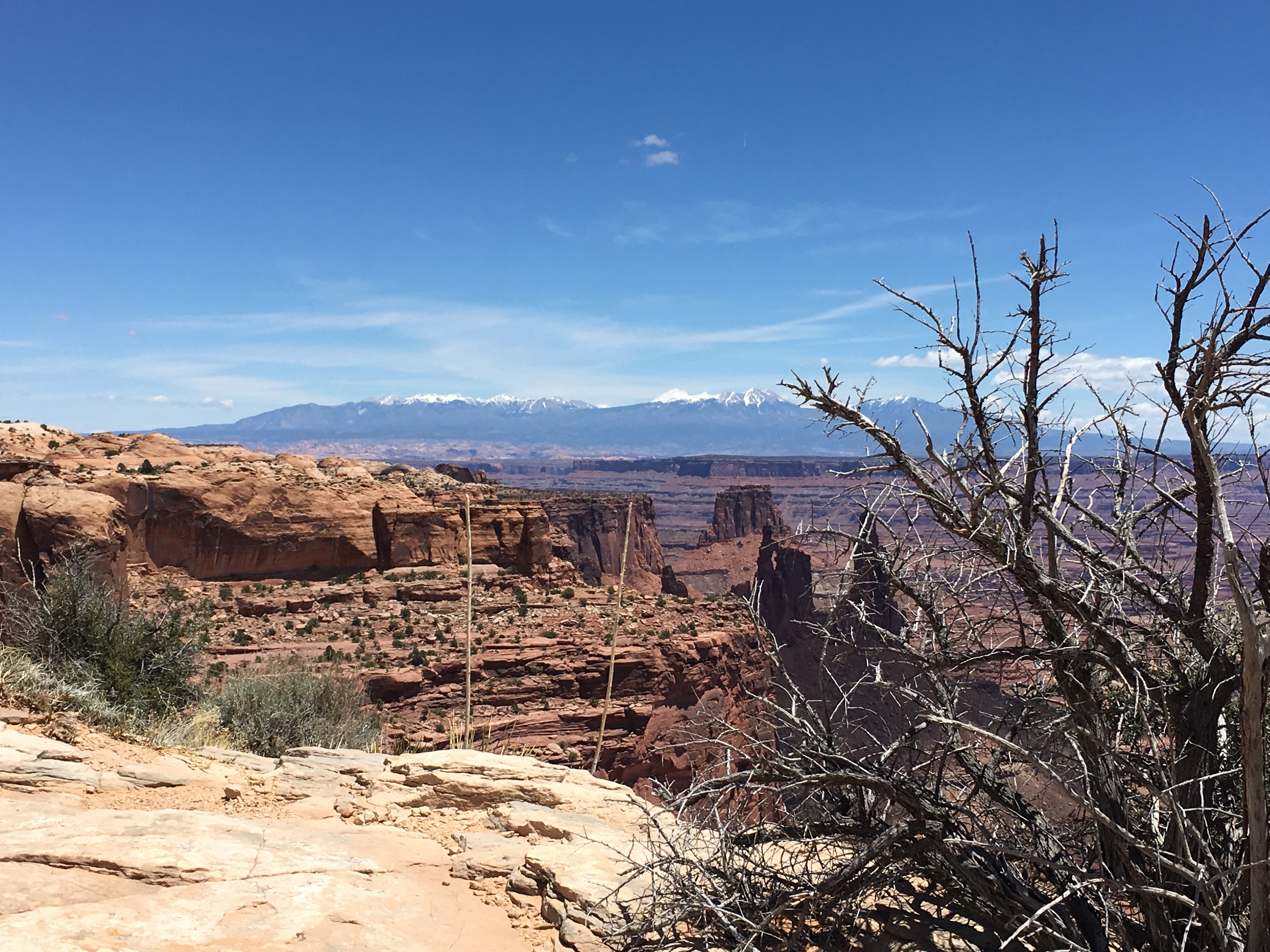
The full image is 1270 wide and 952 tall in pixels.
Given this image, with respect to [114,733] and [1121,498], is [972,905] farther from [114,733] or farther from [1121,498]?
[114,733]

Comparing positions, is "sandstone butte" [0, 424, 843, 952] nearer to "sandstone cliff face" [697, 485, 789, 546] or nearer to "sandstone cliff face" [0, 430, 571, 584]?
"sandstone cliff face" [0, 430, 571, 584]

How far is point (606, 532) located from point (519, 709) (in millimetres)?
63645

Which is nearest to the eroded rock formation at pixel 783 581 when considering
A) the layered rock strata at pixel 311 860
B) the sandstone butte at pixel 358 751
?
the sandstone butte at pixel 358 751

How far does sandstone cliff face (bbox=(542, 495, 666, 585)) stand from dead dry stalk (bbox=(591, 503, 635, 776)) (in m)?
53.0

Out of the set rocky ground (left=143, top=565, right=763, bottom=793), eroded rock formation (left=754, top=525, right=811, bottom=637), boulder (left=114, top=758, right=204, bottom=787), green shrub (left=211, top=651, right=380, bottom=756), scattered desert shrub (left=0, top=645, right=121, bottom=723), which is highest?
scattered desert shrub (left=0, top=645, right=121, bottom=723)

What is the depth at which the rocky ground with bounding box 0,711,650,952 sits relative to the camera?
435 cm

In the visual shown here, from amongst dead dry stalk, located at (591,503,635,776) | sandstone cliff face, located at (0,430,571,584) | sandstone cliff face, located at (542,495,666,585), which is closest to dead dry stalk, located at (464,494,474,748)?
dead dry stalk, located at (591,503,635,776)

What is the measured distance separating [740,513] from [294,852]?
97480mm

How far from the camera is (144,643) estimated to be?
38.3 ft

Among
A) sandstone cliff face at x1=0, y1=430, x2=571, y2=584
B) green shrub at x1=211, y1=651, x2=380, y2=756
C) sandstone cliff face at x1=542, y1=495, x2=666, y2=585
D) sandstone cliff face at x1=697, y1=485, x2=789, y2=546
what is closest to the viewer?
green shrub at x1=211, y1=651, x2=380, y2=756

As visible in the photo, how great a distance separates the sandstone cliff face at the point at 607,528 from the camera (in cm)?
8269

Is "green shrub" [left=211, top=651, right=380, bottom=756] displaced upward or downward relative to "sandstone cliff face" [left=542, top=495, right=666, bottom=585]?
upward

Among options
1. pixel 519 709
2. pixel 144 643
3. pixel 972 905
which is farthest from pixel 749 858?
pixel 519 709

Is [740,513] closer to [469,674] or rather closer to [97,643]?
[469,674]
